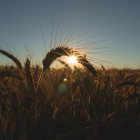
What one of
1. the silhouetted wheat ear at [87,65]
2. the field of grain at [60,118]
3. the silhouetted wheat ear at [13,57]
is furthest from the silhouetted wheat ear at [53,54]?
the silhouetted wheat ear at [13,57]

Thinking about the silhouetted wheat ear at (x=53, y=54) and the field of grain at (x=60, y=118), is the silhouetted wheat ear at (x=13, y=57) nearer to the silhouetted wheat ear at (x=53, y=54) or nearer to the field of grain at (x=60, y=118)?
the field of grain at (x=60, y=118)

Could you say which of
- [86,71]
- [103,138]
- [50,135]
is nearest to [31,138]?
[50,135]

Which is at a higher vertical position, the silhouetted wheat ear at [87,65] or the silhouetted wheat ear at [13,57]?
the silhouetted wheat ear at [13,57]

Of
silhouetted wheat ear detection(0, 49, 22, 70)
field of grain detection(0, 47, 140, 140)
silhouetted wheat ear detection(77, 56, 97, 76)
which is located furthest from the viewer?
silhouetted wheat ear detection(0, 49, 22, 70)

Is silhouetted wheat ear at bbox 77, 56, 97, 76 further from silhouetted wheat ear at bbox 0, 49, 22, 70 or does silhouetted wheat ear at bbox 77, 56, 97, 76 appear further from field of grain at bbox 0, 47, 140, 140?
silhouetted wheat ear at bbox 0, 49, 22, 70

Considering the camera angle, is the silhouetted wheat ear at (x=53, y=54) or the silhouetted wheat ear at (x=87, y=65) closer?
the silhouetted wheat ear at (x=87, y=65)

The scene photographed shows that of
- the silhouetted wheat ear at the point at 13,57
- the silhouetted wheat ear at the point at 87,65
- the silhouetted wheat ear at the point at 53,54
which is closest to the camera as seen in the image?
the silhouetted wheat ear at the point at 87,65

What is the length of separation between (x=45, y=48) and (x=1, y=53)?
98cm

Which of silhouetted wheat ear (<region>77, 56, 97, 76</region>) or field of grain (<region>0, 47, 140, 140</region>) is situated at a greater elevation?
silhouetted wheat ear (<region>77, 56, 97, 76</region>)

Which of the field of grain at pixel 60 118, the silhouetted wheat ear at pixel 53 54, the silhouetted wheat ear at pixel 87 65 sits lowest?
the field of grain at pixel 60 118

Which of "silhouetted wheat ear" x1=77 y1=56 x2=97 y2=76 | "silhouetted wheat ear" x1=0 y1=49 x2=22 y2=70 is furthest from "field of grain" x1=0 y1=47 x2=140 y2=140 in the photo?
"silhouetted wheat ear" x1=0 y1=49 x2=22 y2=70

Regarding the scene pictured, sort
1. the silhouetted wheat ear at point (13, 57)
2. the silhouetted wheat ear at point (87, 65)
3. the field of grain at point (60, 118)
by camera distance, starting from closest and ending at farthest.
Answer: the field of grain at point (60, 118) < the silhouetted wheat ear at point (87, 65) < the silhouetted wheat ear at point (13, 57)

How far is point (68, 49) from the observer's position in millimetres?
1513

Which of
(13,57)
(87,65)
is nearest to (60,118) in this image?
(87,65)
